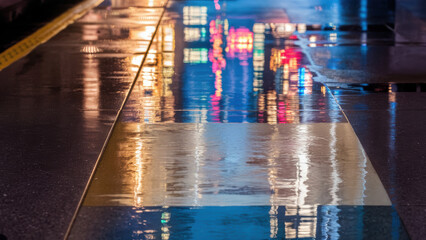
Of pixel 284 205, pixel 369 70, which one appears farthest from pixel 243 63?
pixel 284 205

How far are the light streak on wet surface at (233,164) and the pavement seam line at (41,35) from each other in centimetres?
193

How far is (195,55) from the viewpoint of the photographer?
10352 mm

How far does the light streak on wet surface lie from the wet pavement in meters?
0.01

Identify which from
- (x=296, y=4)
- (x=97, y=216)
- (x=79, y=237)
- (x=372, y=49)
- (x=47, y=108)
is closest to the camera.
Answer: (x=79, y=237)

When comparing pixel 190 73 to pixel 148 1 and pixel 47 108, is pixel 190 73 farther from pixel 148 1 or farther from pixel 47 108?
pixel 148 1

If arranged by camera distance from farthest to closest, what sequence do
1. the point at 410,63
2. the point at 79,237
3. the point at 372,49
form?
the point at 372,49, the point at 410,63, the point at 79,237

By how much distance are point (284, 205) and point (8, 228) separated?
1.69 metres

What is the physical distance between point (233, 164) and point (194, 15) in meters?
9.34

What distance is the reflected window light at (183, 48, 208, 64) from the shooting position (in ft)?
32.6

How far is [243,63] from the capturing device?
9.76m

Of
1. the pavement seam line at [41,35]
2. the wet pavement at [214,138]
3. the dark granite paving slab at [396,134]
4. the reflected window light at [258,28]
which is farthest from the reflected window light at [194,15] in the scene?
the dark granite paving slab at [396,134]

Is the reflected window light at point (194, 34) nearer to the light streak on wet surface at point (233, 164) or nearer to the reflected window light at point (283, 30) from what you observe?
the reflected window light at point (283, 30)

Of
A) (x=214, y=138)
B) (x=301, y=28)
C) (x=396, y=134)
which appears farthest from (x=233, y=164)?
(x=301, y=28)

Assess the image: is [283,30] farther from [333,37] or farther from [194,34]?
[194,34]
